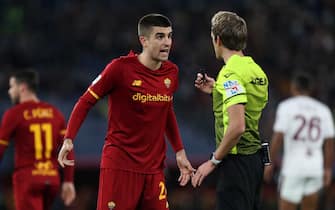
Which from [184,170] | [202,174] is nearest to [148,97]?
[184,170]

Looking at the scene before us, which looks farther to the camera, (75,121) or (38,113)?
(38,113)

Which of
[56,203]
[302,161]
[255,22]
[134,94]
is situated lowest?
[56,203]

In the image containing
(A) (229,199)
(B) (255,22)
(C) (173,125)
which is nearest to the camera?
(A) (229,199)

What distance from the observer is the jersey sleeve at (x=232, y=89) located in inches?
297

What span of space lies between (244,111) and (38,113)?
3.49 m

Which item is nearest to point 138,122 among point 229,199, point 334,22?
point 229,199

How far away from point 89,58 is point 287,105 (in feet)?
27.1

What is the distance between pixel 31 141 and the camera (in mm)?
10414

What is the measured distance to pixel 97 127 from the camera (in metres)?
17.5

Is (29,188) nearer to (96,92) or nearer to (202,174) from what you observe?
(96,92)

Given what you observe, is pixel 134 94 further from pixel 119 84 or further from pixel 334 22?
pixel 334 22

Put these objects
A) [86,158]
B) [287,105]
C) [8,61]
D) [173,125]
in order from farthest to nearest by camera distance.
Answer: [8,61], [86,158], [287,105], [173,125]

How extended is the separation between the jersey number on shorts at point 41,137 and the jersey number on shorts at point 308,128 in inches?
133

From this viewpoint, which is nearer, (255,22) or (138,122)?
(138,122)
